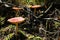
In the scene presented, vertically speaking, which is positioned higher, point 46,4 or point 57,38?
point 46,4

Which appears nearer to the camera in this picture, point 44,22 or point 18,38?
point 18,38

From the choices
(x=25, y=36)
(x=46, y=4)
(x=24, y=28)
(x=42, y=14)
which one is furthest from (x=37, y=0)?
(x=25, y=36)

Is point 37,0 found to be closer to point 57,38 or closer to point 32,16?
point 32,16

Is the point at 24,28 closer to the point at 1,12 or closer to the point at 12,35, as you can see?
the point at 12,35

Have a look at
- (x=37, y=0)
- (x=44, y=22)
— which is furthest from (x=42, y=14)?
(x=37, y=0)

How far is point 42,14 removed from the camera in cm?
386

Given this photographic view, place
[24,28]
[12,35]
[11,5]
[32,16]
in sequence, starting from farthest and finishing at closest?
1. [11,5]
2. [32,16]
3. [24,28]
4. [12,35]

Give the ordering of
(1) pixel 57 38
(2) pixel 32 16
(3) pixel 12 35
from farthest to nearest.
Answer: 1. (2) pixel 32 16
2. (3) pixel 12 35
3. (1) pixel 57 38

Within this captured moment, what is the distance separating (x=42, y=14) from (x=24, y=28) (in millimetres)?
716

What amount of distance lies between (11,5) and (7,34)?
3.55ft

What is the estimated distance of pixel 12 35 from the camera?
3168 mm

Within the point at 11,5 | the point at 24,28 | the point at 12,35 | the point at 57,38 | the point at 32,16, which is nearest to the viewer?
the point at 57,38

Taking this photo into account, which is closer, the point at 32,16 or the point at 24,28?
the point at 24,28

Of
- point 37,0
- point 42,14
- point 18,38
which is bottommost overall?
point 18,38
